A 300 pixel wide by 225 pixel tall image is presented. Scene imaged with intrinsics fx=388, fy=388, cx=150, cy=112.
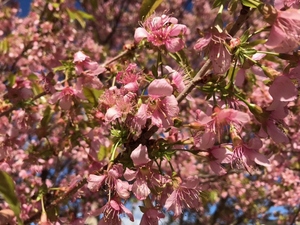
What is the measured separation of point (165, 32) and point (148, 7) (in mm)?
222

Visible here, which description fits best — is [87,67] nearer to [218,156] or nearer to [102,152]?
[102,152]

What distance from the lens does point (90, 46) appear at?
520cm

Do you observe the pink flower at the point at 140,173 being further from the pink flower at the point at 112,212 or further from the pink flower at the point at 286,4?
the pink flower at the point at 286,4

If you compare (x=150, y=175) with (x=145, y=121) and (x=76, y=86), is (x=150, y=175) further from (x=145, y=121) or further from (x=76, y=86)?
(x=76, y=86)

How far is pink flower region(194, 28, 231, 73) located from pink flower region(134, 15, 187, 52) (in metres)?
0.11

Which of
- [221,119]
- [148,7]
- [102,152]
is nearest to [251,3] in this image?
[221,119]

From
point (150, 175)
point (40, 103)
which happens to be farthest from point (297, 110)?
point (40, 103)

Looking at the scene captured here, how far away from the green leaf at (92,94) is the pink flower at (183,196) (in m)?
0.61

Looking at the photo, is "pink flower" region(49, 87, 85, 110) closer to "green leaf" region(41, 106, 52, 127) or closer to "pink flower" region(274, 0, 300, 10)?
"green leaf" region(41, 106, 52, 127)

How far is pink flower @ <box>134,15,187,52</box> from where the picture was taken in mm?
1175

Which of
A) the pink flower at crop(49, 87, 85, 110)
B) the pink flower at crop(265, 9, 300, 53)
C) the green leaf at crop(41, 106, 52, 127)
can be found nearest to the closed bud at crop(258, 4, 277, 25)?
the pink flower at crop(265, 9, 300, 53)

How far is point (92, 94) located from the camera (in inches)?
64.4

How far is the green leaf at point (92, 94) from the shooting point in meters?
1.62

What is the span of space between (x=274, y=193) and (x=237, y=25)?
161 inches
